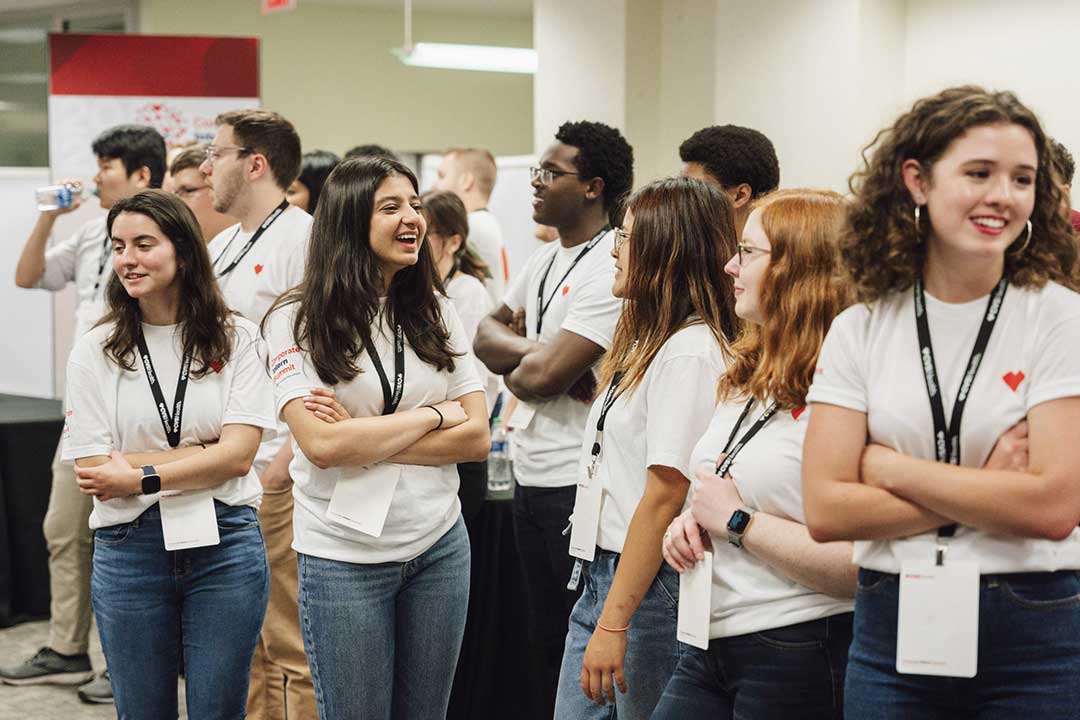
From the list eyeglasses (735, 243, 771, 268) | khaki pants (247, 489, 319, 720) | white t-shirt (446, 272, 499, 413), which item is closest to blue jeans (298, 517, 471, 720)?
eyeglasses (735, 243, 771, 268)

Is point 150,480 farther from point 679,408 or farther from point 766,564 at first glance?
point 766,564

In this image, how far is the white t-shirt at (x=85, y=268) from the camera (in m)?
4.14

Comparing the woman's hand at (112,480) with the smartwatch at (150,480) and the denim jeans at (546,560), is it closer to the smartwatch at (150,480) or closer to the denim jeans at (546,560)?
the smartwatch at (150,480)

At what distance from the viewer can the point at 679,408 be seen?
1.90 meters

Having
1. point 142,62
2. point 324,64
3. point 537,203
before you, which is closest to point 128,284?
point 537,203

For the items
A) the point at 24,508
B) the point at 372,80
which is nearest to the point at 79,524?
the point at 24,508

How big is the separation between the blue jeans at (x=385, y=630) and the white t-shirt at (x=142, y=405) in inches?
15.1

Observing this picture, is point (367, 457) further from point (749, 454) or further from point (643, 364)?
point (749, 454)

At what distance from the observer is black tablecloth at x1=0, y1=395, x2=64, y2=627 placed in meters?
4.84

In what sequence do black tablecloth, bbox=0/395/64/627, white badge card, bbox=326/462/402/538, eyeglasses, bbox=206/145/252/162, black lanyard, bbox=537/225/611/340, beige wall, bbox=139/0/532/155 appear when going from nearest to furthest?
white badge card, bbox=326/462/402/538
black lanyard, bbox=537/225/611/340
eyeglasses, bbox=206/145/252/162
black tablecloth, bbox=0/395/64/627
beige wall, bbox=139/0/532/155

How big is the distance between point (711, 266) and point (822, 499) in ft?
2.12

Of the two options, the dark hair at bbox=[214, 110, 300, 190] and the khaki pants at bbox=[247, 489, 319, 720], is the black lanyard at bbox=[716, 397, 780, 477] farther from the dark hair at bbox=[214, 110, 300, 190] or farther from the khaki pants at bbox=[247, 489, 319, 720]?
the dark hair at bbox=[214, 110, 300, 190]

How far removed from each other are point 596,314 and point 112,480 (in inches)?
43.5

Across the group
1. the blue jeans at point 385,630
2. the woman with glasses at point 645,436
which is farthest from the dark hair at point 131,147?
the woman with glasses at point 645,436
